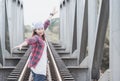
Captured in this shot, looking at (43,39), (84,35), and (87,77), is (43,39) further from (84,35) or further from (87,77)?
(84,35)

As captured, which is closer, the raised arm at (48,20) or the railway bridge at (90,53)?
the raised arm at (48,20)

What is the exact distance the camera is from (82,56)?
17.6m

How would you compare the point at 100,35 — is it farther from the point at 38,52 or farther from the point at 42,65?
the point at 38,52

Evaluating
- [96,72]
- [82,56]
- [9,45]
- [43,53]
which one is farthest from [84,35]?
[43,53]

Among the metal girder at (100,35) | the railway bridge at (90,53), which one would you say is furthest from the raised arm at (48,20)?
the metal girder at (100,35)

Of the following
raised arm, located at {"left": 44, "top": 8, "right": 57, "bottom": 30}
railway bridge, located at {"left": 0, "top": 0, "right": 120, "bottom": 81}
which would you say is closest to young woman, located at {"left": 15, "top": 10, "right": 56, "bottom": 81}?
raised arm, located at {"left": 44, "top": 8, "right": 57, "bottom": 30}

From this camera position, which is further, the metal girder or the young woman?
the metal girder

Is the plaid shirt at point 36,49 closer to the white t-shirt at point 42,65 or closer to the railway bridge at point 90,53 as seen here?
the white t-shirt at point 42,65

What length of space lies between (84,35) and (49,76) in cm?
494

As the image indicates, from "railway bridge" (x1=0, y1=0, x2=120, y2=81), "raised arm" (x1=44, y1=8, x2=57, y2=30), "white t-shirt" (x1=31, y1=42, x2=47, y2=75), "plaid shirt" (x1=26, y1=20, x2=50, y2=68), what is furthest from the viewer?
"railway bridge" (x1=0, y1=0, x2=120, y2=81)

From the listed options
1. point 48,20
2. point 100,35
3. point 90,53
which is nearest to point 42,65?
point 48,20

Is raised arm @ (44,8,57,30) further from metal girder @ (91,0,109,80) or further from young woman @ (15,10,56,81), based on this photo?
metal girder @ (91,0,109,80)

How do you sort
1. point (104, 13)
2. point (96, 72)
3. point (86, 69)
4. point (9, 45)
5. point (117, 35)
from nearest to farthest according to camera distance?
1. point (117, 35)
2. point (104, 13)
3. point (96, 72)
4. point (86, 69)
5. point (9, 45)

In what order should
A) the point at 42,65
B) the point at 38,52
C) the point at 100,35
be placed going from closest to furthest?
the point at 38,52 → the point at 42,65 → the point at 100,35
